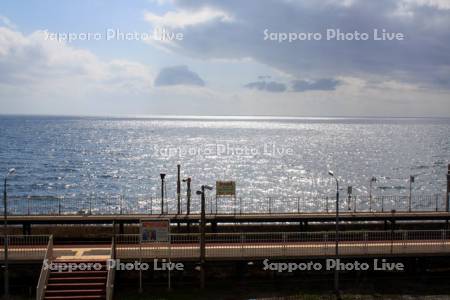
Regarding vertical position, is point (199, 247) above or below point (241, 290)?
above

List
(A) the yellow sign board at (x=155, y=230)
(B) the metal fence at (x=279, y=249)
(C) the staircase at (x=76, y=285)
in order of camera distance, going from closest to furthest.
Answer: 1. (C) the staircase at (x=76, y=285)
2. (A) the yellow sign board at (x=155, y=230)
3. (B) the metal fence at (x=279, y=249)

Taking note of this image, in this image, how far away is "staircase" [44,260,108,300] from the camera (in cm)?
2252

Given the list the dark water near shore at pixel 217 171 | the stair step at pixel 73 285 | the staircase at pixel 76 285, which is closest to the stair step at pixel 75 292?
the staircase at pixel 76 285

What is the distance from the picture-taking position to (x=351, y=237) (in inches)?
1289

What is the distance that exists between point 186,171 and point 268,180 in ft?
68.9

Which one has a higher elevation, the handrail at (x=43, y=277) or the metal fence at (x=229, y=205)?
the handrail at (x=43, y=277)

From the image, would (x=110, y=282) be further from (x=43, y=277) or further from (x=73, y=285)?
(x=43, y=277)

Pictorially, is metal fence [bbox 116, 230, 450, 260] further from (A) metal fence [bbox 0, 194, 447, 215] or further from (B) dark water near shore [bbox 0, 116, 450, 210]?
(B) dark water near shore [bbox 0, 116, 450, 210]

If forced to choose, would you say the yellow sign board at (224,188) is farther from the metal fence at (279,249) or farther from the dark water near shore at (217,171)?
the dark water near shore at (217,171)

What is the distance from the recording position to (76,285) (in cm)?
2298

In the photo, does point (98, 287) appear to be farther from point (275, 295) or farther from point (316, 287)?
point (316, 287)

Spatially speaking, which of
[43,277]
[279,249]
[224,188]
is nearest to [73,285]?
[43,277]

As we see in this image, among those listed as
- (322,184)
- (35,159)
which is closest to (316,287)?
(322,184)

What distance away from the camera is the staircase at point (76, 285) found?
73.9ft
